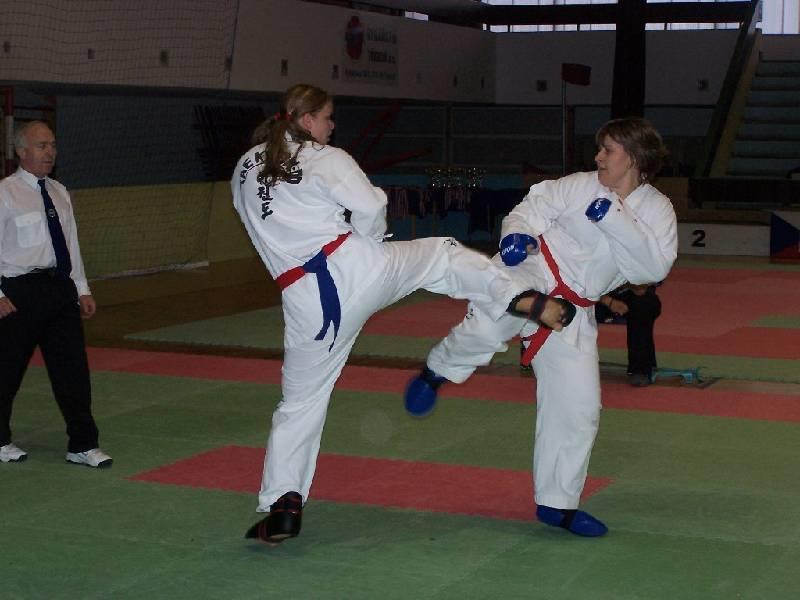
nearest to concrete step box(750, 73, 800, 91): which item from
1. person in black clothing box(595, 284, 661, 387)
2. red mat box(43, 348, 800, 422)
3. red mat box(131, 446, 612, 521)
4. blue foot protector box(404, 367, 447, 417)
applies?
person in black clothing box(595, 284, 661, 387)

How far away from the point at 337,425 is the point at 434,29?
48.6ft

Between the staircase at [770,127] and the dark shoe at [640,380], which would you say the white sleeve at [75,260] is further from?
the staircase at [770,127]

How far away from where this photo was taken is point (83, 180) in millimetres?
17438

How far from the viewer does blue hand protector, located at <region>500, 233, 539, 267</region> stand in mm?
5051

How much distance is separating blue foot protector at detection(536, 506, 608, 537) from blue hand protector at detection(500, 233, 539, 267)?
1111 mm

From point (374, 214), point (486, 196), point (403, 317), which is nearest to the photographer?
point (374, 214)

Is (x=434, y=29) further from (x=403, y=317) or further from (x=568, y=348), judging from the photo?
(x=568, y=348)

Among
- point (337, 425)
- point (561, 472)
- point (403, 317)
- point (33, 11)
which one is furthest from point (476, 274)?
point (33, 11)

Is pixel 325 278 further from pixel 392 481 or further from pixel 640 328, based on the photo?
pixel 640 328

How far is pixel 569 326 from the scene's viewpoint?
529 cm

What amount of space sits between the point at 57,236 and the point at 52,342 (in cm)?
56

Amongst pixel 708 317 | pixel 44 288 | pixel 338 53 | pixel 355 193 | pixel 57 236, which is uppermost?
pixel 338 53

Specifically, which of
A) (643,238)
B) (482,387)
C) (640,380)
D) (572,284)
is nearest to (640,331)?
(640,380)

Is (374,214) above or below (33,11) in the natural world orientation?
below
